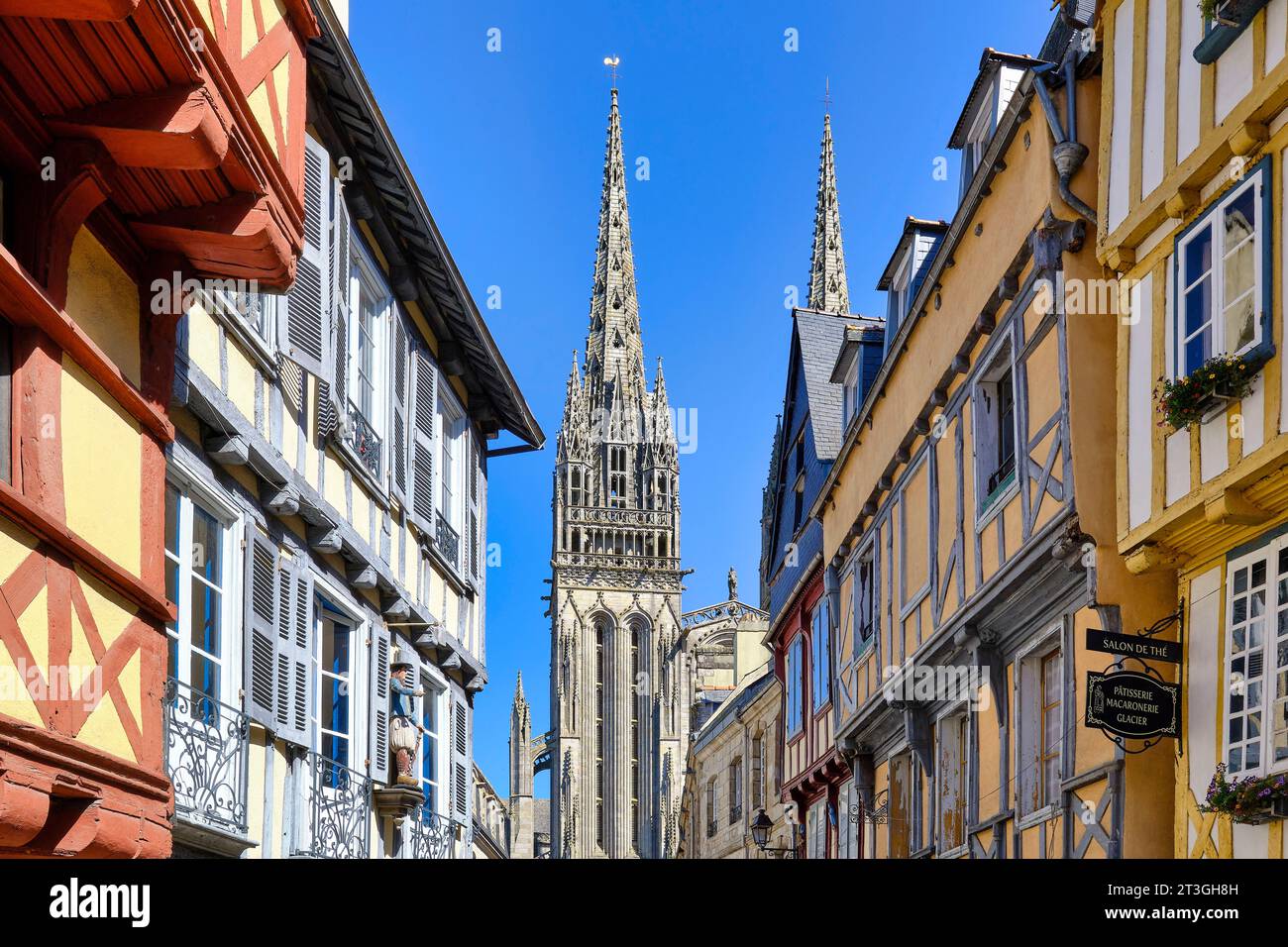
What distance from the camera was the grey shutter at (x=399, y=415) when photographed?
1577cm

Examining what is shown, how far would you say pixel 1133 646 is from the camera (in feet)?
33.6

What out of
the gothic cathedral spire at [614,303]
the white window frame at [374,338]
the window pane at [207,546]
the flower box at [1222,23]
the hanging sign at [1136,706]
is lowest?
the hanging sign at [1136,706]

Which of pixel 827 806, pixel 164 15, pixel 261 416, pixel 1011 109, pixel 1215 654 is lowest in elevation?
pixel 827 806

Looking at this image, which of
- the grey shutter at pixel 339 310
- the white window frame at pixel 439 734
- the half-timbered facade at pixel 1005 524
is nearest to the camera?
the half-timbered facade at pixel 1005 524

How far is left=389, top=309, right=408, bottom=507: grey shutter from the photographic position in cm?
1577

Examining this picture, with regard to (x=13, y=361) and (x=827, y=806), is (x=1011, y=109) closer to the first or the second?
(x=13, y=361)

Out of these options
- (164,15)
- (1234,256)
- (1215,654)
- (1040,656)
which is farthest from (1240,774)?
(164,15)

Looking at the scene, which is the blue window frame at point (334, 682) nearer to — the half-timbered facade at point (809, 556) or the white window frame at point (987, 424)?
the white window frame at point (987, 424)

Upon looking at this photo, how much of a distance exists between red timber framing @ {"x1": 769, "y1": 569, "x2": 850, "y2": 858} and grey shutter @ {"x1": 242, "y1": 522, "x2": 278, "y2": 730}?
944 centimetres

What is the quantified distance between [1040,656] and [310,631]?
540 cm

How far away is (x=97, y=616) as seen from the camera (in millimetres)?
8680

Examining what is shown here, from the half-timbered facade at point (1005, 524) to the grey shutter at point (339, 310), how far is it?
4923 mm

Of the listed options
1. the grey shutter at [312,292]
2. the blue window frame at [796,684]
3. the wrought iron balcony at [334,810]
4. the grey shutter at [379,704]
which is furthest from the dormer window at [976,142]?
the blue window frame at [796,684]

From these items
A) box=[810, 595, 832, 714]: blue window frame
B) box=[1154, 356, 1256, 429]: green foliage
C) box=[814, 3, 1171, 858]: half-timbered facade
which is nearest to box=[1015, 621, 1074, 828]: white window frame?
box=[814, 3, 1171, 858]: half-timbered facade
